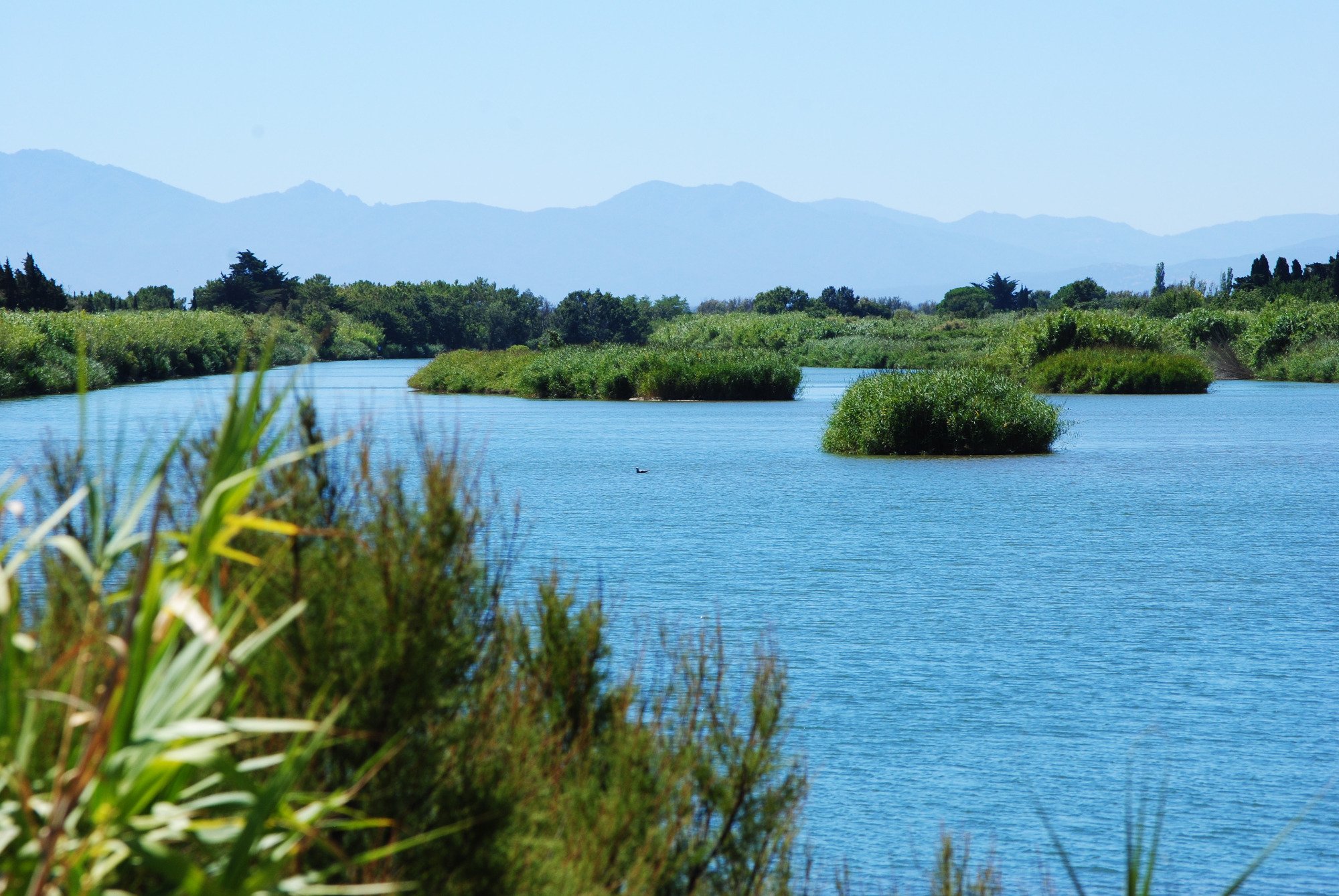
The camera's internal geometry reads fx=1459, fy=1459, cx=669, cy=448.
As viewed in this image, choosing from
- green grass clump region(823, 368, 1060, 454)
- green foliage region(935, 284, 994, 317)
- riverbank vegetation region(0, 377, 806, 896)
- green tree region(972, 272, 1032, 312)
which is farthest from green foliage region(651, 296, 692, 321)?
riverbank vegetation region(0, 377, 806, 896)

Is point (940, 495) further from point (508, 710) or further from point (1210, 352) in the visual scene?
point (1210, 352)

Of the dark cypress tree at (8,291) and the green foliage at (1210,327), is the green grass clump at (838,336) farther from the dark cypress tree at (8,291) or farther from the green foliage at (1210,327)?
the dark cypress tree at (8,291)

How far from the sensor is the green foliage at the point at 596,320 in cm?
9238

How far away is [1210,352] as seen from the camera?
73.1m

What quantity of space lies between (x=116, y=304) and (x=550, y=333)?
3809 cm

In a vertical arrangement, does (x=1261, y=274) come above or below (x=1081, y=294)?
above

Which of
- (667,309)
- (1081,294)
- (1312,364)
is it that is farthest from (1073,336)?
(667,309)

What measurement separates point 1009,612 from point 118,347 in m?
55.5

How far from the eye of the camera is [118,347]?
62938mm

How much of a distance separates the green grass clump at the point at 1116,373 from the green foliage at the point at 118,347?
29513 millimetres

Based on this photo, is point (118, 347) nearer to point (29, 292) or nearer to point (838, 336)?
point (29, 292)

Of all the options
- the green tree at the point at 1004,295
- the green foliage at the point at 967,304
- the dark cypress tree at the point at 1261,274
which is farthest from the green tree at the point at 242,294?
the dark cypress tree at the point at 1261,274

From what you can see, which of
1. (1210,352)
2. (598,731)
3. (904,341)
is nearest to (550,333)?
(904,341)

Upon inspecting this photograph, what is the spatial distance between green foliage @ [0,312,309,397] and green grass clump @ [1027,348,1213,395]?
96.8 feet
